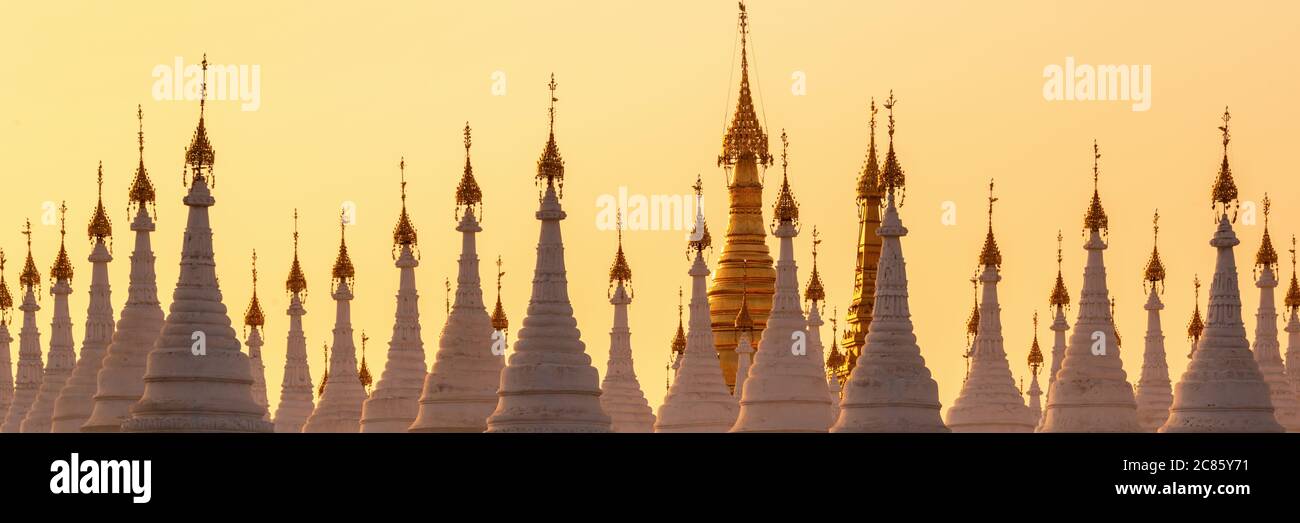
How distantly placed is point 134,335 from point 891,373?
81.8 ft

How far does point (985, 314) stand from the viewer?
420ft

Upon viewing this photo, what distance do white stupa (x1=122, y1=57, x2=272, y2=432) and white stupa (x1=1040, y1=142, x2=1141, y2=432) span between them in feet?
81.0

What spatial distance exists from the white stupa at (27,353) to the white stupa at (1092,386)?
38.1 meters

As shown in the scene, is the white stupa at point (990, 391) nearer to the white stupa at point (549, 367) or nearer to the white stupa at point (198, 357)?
the white stupa at point (549, 367)

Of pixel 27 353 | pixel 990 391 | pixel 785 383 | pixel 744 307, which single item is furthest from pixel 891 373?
pixel 27 353

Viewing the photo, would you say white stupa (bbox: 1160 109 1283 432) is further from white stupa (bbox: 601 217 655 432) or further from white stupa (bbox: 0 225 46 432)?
white stupa (bbox: 0 225 46 432)

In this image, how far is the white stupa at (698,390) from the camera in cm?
12494

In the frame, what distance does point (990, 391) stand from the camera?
4951 inches

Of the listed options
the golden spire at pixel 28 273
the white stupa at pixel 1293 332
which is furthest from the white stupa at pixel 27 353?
the white stupa at pixel 1293 332

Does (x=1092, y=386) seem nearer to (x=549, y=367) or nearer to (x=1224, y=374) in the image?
(x=1224, y=374)
